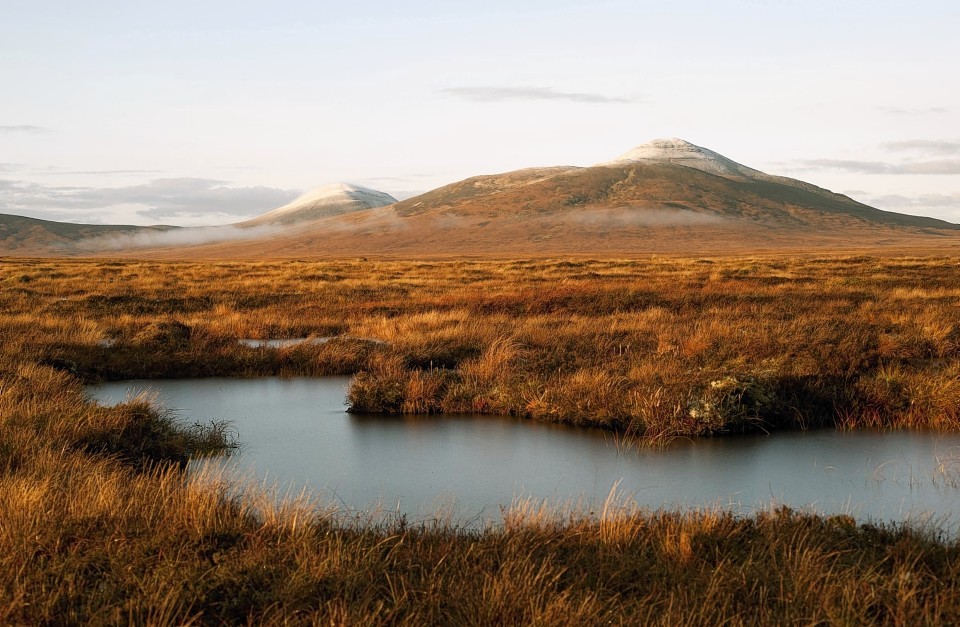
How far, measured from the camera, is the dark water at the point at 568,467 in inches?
375

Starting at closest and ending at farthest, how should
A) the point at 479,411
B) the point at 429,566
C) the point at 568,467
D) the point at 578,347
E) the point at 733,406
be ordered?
the point at 429,566 → the point at 568,467 → the point at 733,406 → the point at 479,411 → the point at 578,347

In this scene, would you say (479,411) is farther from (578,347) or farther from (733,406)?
(578,347)

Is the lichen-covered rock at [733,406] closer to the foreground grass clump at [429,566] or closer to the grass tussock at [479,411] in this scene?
the grass tussock at [479,411]

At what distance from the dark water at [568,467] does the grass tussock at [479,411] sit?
60cm

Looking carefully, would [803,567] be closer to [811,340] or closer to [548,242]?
[811,340]

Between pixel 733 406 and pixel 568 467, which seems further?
pixel 733 406

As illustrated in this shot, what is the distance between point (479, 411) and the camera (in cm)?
1448

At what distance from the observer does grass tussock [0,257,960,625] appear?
18.6ft

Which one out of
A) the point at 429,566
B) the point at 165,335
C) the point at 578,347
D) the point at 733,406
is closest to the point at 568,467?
the point at 733,406

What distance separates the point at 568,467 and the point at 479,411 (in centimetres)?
351

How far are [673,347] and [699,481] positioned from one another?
300 inches

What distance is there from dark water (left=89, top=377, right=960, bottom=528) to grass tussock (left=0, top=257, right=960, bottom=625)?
0.60 m

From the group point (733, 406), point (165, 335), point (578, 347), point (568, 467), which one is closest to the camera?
point (568, 467)

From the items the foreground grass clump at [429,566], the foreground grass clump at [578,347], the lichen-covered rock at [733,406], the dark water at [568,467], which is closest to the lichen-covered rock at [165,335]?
the foreground grass clump at [578,347]
